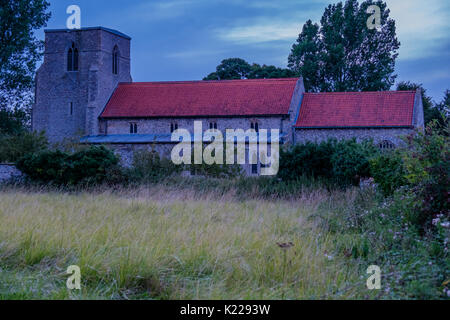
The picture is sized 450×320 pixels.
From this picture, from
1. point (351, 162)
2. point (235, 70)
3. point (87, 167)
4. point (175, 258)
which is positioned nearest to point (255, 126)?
point (87, 167)

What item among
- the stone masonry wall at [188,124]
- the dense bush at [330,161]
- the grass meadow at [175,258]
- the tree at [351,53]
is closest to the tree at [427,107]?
the tree at [351,53]

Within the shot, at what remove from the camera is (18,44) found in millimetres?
34438

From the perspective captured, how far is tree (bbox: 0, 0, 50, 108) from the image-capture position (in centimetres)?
3391

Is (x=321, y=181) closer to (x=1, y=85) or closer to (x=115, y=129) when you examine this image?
(x=115, y=129)

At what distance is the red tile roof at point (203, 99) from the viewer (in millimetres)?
35156

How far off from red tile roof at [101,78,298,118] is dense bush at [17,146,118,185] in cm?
1608

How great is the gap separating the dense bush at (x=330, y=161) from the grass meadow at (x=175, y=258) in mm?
7873

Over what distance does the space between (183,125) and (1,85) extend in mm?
14406

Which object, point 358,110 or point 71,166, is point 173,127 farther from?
point 71,166

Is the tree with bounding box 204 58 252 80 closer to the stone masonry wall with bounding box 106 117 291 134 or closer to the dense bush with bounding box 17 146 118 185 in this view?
the stone masonry wall with bounding box 106 117 291 134

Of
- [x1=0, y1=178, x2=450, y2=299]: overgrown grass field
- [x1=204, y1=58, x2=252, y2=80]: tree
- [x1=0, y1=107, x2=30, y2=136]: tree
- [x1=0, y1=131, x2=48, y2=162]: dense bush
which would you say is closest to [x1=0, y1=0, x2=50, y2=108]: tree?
[x1=0, y1=107, x2=30, y2=136]: tree

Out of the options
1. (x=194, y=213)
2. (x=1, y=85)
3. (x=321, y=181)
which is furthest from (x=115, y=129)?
(x=194, y=213)

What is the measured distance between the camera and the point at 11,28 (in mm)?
34188

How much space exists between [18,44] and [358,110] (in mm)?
24680
